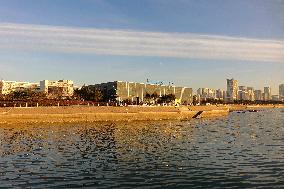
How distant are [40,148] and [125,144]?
1254 cm

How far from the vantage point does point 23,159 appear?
43188 mm

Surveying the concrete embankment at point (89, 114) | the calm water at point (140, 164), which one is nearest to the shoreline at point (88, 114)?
the concrete embankment at point (89, 114)

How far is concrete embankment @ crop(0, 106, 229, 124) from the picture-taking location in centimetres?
10338

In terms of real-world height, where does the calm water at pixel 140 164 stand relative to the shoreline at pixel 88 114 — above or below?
below

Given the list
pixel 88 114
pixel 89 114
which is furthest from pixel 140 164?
pixel 89 114

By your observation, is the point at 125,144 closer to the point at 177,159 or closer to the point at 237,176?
the point at 177,159

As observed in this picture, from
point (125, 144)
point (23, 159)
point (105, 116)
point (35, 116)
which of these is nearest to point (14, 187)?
point (23, 159)

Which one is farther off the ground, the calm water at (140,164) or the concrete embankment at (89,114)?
the concrete embankment at (89,114)

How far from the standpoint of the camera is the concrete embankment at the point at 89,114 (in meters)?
103

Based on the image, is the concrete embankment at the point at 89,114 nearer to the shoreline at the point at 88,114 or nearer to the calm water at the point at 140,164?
the shoreline at the point at 88,114

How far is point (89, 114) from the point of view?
119 metres

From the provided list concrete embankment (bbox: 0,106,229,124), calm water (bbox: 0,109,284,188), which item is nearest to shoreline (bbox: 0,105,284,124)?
concrete embankment (bbox: 0,106,229,124)

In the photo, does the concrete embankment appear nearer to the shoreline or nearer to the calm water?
the shoreline

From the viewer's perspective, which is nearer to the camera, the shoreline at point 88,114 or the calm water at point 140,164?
the calm water at point 140,164
